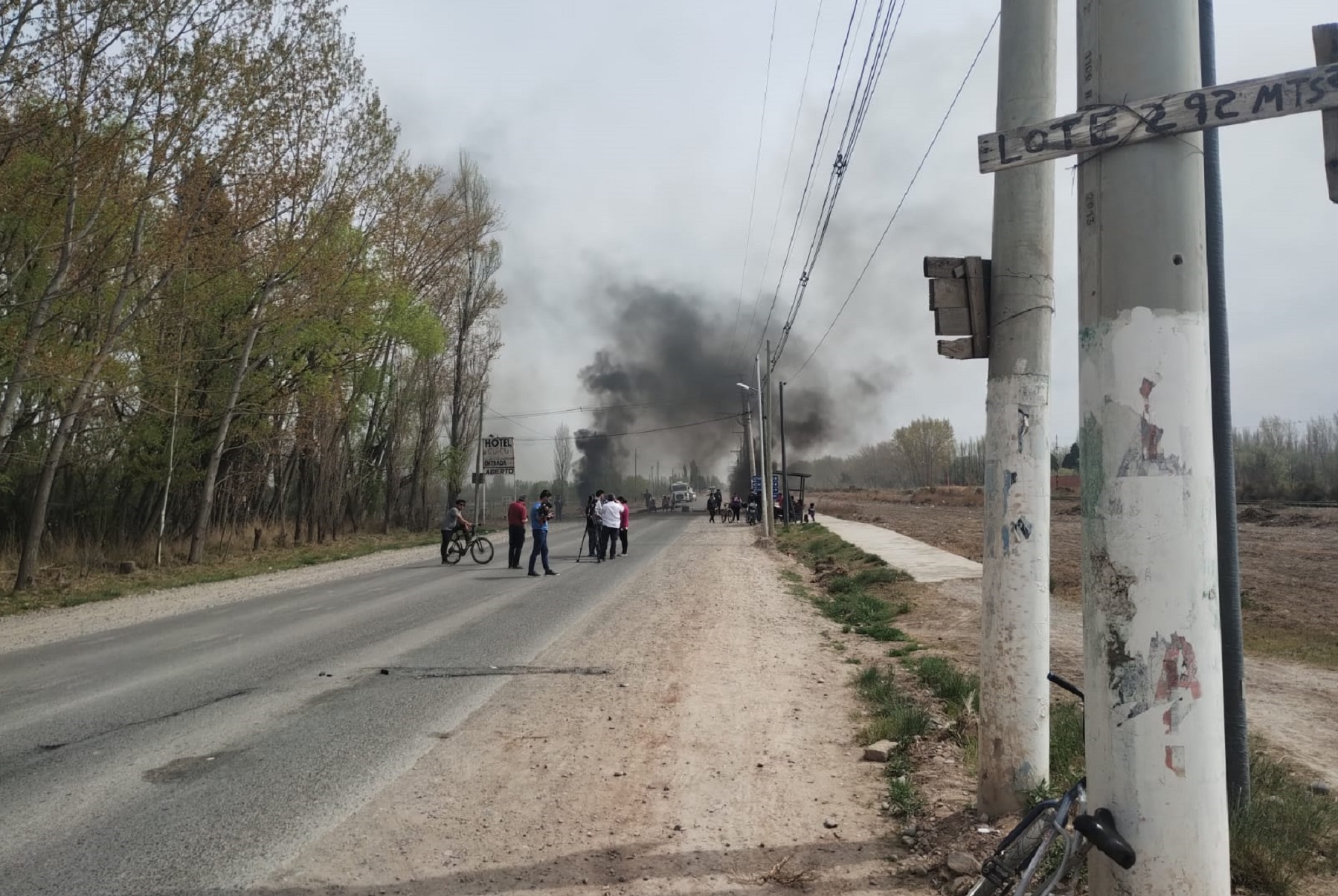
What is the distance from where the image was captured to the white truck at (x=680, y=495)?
258 ft

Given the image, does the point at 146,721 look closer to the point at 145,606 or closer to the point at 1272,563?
the point at 145,606

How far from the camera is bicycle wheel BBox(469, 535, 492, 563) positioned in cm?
2170

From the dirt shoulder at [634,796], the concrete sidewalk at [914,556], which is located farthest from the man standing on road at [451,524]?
the dirt shoulder at [634,796]

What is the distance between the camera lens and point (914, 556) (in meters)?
20.4

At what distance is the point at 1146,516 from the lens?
2639mm

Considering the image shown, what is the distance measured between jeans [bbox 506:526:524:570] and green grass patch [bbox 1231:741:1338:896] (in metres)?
15.8

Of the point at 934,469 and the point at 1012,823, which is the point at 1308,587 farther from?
the point at 934,469

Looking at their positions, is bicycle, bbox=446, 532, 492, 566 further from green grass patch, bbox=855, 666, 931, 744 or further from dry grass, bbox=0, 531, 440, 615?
green grass patch, bbox=855, 666, 931, 744

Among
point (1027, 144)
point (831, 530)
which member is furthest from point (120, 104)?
point (831, 530)

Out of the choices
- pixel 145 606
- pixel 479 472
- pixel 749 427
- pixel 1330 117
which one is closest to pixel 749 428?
pixel 749 427

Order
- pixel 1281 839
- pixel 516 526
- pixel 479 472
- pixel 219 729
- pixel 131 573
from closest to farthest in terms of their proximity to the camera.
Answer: pixel 1281 839
pixel 219 729
pixel 516 526
pixel 131 573
pixel 479 472

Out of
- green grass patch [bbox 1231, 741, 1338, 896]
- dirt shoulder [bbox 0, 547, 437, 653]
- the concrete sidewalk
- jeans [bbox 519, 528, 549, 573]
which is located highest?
jeans [bbox 519, 528, 549, 573]

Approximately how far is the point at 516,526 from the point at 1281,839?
637 inches

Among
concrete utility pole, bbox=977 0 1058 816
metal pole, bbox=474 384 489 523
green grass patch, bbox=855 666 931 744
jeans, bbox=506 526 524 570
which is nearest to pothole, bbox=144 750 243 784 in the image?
green grass patch, bbox=855 666 931 744
